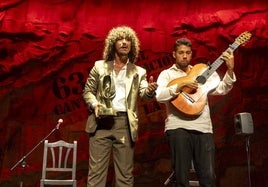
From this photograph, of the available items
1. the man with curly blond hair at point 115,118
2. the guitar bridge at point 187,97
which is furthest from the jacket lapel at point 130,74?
the guitar bridge at point 187,97

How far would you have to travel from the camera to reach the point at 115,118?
3088 mm

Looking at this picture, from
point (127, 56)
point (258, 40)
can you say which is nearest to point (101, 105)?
point (127, 56)

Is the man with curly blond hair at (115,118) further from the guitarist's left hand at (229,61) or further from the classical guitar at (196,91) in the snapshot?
the guitarist's left hand at (229,61)

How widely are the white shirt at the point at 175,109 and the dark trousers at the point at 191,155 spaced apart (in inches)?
1.9

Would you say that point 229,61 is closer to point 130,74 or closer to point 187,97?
point 187,97

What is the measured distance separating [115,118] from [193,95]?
0.65 m

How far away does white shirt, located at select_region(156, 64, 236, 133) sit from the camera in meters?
3.00

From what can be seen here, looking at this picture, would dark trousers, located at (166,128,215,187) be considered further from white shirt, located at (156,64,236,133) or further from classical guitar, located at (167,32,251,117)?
classical guitar, located at (167,32,251,117)

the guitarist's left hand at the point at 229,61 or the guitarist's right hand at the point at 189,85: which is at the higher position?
the guitarist's left hand at the point at 229,61

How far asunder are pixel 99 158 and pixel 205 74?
3.55 ft

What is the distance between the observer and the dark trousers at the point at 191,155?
114 inches

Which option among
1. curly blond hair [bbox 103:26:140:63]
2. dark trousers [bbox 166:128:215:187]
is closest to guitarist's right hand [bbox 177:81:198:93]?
dark trousers [bbox 166:128:215:187]

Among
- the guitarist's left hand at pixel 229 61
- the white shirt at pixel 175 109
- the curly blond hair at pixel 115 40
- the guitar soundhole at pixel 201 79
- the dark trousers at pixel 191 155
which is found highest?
the curly blond hair at pixel 115 40

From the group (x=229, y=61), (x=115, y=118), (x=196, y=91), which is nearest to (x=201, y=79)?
(x=196, y=91)
